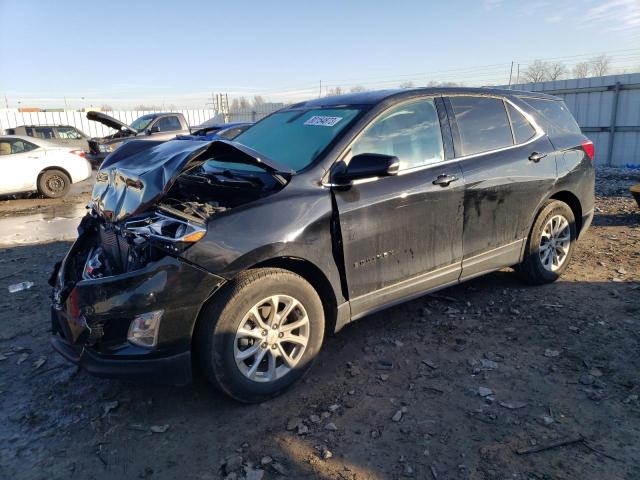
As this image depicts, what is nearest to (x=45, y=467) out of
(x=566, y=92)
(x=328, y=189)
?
(x=328, y=189)

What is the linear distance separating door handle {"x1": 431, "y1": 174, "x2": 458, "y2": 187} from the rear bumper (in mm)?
2200

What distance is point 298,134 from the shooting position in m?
3.73

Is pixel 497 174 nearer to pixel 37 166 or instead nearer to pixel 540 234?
pixel 540 234

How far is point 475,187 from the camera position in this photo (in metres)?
3.88

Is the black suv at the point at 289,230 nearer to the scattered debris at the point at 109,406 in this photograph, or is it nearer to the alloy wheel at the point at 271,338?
the alloy wheel at the point at 271,338

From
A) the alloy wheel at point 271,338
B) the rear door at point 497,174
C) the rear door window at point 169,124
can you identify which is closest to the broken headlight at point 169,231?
the alloy wheel at point 271,338

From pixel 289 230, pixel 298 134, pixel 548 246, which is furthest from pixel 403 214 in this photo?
pixel 548 246

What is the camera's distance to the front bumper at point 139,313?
2.62 m

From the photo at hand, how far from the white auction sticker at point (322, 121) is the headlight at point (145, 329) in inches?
73.7

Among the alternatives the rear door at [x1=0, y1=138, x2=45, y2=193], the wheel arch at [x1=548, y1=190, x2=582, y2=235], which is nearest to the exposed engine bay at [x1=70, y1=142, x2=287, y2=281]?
the wheel arch at [x1=548, y1=190, x2=582, y2=235]

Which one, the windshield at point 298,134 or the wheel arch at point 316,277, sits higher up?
the windshield at point 298,134

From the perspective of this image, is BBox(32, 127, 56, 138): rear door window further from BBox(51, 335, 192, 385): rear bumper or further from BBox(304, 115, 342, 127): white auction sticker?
BBox(51, 335, 192, 385): rear bumper

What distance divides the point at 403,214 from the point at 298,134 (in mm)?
1057

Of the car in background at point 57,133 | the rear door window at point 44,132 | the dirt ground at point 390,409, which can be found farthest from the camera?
the rear door window at point 44,132
